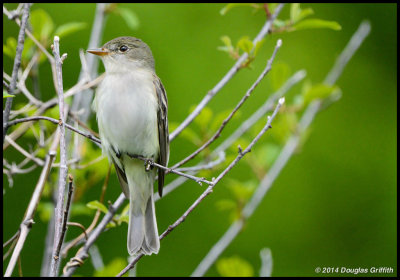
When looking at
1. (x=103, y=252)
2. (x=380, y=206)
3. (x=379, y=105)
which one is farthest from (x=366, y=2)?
(x=103, y=252)

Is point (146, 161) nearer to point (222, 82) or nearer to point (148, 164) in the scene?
point (148, 164)

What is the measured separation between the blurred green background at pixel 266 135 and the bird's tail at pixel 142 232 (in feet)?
5.12

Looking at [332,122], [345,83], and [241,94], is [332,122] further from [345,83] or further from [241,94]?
[241,94]

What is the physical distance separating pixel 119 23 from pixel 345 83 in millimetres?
2140

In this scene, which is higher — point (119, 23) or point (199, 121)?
point (119, 23)

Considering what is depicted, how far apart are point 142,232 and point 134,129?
55 cm

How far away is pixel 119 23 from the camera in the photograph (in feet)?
16.6

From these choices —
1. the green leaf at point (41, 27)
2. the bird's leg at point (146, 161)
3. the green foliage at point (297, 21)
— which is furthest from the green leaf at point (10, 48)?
the green foliage at point (297, 21)

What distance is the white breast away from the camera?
122 inches

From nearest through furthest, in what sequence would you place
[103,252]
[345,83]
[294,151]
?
[294,151] → [103,252] → [345,83]

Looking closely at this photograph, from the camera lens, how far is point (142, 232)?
296 cm

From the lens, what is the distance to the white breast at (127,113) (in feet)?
10.1

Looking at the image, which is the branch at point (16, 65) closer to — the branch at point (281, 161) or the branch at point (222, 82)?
the branch at point (222, 82)

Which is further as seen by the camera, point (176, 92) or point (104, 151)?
point (176, 92)
